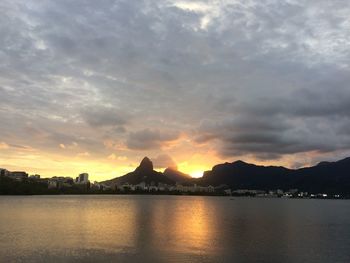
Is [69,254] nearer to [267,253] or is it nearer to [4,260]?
[4,260]

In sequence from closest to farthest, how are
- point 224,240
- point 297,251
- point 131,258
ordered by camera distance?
point 131,258 → point 297,251 → point 224,240

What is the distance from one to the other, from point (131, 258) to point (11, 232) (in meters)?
34.6

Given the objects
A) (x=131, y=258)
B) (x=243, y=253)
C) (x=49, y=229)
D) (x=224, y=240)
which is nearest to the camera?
(x=131, y=258)

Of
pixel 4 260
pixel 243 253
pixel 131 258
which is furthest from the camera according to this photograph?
pixel 243 253

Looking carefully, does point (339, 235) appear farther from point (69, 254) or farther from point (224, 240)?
point (69, 254)

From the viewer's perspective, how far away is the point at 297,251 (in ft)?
201

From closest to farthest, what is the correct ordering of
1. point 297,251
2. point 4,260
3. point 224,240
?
point 4,260 < point 297,251 < point 224,240

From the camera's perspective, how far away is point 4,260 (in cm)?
4712

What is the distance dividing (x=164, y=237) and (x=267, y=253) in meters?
21.8

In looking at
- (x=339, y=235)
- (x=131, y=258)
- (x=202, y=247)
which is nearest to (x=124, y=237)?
(x=202, y=247)

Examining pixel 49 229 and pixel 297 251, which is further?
pixel 49 229

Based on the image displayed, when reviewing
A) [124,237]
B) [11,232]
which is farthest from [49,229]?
[124,237]

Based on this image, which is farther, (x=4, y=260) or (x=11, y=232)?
(x=11, y=232)

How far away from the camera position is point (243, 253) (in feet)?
189
